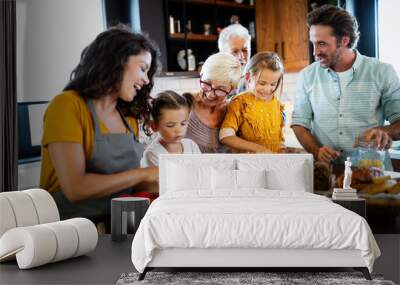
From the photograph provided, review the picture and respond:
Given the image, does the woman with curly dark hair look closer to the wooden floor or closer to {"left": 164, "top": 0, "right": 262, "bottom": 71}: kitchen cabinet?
{"left": 164, "top": 0, "right": 262, "bottom": 71}: kitchen cabinet

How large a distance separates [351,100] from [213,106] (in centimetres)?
137

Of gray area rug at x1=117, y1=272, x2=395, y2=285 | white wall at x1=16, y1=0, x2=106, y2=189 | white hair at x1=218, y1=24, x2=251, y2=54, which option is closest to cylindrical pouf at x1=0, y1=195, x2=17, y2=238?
gray area rug at x1=117, y1=272, x2=395, y2=285

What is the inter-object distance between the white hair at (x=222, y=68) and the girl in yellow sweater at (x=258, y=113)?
116mm

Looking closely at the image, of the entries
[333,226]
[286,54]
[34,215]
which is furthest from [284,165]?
[34,215]

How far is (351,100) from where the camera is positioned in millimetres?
6914

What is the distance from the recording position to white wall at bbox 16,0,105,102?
7.05 meters

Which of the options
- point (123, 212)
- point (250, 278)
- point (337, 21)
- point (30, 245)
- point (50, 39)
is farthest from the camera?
point (50, 39)

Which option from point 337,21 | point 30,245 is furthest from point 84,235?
point 337,21

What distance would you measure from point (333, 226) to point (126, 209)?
7.17 ft

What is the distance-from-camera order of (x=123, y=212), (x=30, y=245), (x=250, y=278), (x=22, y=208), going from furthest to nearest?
(x=123, y=212)
(x=22, y=208)
(x=30, y=245)
(x=250, y=278)

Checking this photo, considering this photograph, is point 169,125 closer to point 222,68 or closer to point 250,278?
point 222,68

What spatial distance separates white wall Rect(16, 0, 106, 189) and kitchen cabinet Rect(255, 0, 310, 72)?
1628 millimetres

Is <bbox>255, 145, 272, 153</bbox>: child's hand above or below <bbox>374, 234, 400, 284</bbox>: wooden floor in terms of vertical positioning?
above

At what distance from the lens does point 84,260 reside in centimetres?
575
